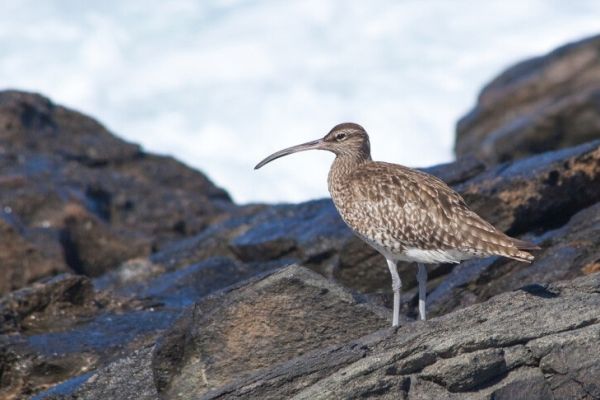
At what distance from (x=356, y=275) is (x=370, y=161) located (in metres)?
3.47

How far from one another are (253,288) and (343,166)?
2.98 m

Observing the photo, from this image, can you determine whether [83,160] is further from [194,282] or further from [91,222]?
[194,282]

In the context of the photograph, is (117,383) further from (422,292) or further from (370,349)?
(370,349)

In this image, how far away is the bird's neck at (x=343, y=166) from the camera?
1680 centimetres

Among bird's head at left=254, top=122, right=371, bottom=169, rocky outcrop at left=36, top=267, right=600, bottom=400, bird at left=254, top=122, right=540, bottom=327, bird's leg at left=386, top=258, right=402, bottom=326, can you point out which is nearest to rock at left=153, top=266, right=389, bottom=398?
rocky outcrop at left=36, top=267, right=600, bottom=400

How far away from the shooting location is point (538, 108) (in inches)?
1604

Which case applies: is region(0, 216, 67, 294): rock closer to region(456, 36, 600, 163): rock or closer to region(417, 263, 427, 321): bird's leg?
region(417, 263, 427, 321): bird's leg

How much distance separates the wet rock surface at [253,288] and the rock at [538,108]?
48cm

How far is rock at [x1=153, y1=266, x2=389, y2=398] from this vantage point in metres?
14.3

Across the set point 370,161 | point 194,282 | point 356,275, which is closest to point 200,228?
point 194,282

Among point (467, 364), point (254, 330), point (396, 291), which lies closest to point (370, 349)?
point (467, 364)

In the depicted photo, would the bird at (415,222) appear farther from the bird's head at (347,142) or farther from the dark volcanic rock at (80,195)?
the dark volcanic rock at (80,195)

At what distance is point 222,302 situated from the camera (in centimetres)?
1458

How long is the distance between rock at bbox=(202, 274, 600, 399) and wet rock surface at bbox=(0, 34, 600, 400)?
0.7 inches
